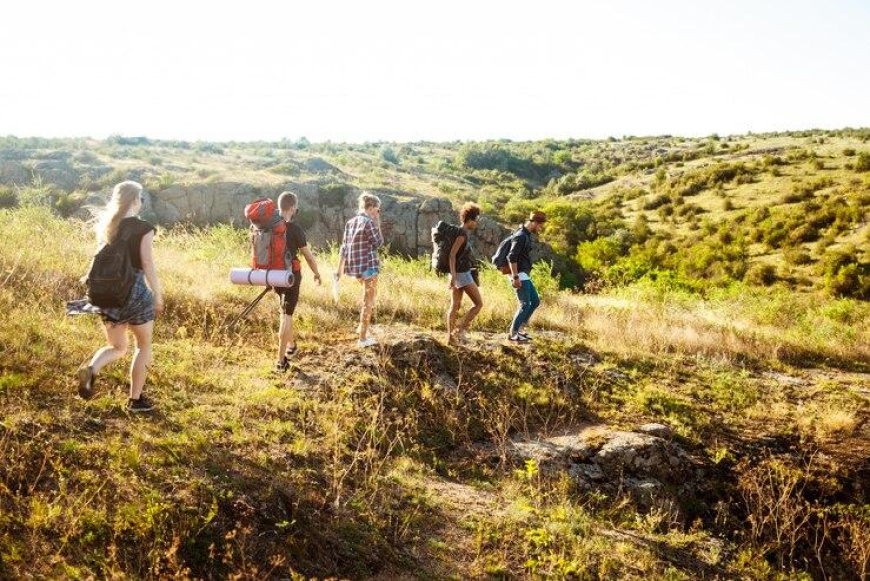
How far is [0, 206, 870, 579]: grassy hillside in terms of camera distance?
3.61 metres

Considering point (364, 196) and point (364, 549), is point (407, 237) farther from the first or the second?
point (364, 549)

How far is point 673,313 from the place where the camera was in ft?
41.2

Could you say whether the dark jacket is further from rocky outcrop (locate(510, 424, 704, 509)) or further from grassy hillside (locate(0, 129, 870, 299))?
grassy hillside (locate(0, 129, 870, 299))

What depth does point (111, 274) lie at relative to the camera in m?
4.22

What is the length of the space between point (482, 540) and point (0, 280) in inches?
285

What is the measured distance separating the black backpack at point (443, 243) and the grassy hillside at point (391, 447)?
3.47ft

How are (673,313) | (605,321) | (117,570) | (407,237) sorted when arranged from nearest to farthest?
(117,570) → (605,321) → (673,313) → (407,237)

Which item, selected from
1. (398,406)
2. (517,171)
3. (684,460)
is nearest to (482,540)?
(398,406)

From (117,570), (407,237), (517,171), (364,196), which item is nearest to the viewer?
(117,570)

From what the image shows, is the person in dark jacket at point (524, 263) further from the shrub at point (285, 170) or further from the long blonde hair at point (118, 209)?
the shrub at point (285, 170)

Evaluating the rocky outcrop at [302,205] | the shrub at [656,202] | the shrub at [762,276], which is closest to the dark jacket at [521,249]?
the shrub at [762,276]

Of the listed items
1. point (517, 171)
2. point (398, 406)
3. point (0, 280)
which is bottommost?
point (398, 406)

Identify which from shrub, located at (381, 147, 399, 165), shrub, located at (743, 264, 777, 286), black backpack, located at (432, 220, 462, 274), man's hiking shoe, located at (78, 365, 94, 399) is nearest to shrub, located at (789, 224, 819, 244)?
shrub, located at (743, 264, 777, 286)

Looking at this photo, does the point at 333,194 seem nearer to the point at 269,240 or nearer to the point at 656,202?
the point at 656,202
